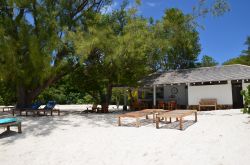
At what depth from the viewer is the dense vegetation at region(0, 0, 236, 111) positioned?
54.9ft

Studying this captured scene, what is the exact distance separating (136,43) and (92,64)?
3.73m

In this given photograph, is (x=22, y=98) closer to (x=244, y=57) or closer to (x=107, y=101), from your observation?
(x=107, y=101)

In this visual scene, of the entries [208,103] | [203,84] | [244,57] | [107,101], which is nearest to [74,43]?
[107,101]

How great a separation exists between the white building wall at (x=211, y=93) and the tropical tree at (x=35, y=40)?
9345 mm

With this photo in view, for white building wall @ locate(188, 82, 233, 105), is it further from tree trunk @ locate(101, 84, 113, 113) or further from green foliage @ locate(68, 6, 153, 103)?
tree trunk @ locate(101, 84, 113, 113)

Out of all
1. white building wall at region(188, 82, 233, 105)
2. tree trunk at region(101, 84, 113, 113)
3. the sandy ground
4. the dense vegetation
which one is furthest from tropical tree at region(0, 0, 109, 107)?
white building wall at region(188, 82, 233, 105)

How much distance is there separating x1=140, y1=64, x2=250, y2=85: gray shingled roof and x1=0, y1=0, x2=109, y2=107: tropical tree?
746 centimetres

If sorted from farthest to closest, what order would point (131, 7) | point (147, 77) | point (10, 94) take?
point (10, 94)
point (147, 77)
point (131, 7)

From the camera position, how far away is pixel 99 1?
840 inches

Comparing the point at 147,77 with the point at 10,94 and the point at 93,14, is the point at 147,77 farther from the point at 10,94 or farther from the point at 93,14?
the point at 10,94

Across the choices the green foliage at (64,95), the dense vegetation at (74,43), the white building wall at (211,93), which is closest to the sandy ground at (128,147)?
the dense vegetation at (74,43)

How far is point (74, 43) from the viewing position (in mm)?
17234

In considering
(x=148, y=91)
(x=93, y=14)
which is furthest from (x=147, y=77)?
(x=93, y=14)

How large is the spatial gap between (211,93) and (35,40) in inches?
518
